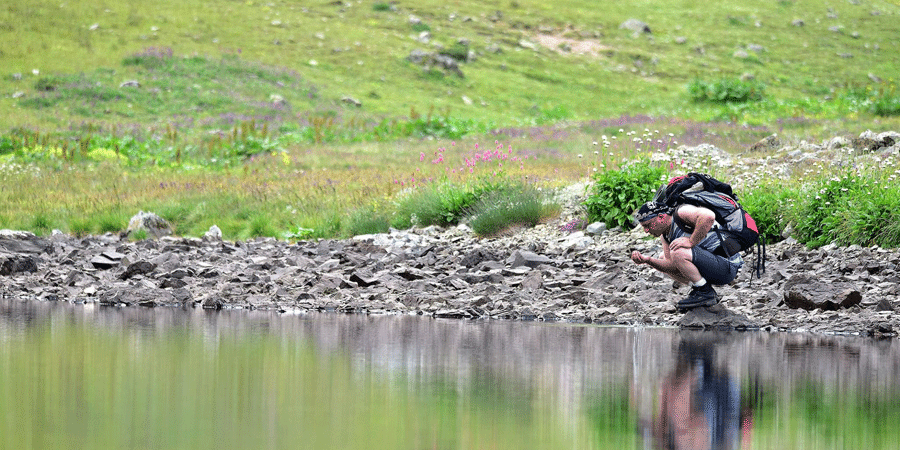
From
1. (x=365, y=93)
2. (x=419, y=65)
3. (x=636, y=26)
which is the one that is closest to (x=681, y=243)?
(x=365, y=93)

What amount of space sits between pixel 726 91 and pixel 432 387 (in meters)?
40.9

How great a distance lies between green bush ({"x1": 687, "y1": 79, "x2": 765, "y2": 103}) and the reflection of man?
38.7 m

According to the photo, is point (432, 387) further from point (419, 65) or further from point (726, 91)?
point (419, 65)

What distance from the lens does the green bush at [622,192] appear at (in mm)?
15031

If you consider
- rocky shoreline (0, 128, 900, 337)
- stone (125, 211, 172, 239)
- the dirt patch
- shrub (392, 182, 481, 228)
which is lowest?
the dirt patch

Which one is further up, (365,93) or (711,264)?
(711,264)

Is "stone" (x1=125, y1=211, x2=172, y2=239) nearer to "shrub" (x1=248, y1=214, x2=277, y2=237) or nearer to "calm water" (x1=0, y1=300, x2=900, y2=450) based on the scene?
"shrub" (x1=248, y1=214, x2=277, y2=237)

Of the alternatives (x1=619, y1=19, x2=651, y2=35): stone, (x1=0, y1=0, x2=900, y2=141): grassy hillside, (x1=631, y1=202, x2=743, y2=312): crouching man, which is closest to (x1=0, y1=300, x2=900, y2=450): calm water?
(x1=631, y1=202, x2=743, y2=312): crouching man

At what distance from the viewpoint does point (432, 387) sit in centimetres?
659

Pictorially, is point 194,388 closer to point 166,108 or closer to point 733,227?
point 733,227

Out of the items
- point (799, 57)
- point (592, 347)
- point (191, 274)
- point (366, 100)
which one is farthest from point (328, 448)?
point (799, 57)

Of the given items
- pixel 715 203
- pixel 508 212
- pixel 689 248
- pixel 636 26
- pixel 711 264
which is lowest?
pixel 636 26

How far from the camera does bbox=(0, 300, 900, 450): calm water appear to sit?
16.5 feet

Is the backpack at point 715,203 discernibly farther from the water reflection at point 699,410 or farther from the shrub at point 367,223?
the shrub at point 367,223
